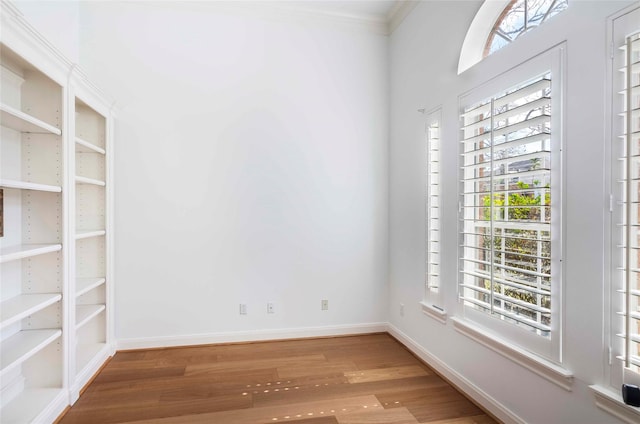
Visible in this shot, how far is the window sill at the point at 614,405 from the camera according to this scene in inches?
55.2

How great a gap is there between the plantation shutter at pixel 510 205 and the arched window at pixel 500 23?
421 mm

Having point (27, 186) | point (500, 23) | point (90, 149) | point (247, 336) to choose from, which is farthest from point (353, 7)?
point (247, 336)

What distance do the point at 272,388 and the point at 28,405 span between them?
150 cm

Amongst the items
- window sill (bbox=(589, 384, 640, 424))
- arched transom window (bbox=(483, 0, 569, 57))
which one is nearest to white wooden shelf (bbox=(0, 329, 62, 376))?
window sill (bbox=(589, 384, 640, 424))

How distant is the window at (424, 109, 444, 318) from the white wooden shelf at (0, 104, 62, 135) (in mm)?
2721

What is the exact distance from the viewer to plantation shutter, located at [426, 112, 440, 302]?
2885mm

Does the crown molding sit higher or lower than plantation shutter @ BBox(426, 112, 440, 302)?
higher

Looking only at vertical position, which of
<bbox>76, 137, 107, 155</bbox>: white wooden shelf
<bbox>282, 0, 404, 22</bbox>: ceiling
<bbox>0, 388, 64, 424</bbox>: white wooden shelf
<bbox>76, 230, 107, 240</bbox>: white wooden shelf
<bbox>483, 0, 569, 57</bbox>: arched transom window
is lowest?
<bbox>0, 388, 64, 424</bbox>: white wooden shelf

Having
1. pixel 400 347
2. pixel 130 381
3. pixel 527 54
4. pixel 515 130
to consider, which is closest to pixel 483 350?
pixel 400 347

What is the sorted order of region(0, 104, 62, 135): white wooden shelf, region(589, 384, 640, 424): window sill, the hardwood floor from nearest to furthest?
region(589, 384, 640, 424): window sill
region(0, 104, 62, 135): white wooden shelf
the hardwood floor

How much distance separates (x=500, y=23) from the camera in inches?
94.2

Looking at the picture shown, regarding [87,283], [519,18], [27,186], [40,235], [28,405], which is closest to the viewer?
[27,186]

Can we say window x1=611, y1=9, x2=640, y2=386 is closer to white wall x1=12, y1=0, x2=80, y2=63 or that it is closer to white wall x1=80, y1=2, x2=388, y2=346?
white wall x1=80, y1=2, x2=388, y2=346

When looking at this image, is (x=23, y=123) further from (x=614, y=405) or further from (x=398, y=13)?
(x=614, y=405)
